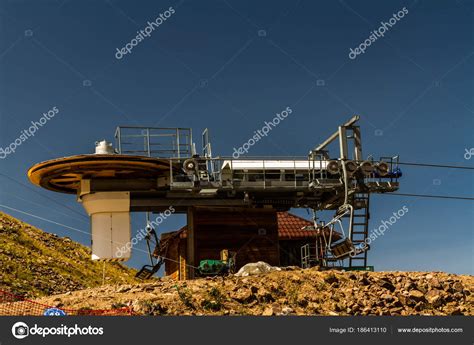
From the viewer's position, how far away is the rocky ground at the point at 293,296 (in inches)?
896

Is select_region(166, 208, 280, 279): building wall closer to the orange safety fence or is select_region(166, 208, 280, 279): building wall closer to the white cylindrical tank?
the white cylindrical tank

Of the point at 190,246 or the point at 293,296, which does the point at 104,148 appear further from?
the point at 293,296

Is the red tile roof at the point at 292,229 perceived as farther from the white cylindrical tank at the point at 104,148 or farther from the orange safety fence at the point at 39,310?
the orange safety fence at the point at 39,310

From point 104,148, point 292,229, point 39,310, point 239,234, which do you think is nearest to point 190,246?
point 239,234

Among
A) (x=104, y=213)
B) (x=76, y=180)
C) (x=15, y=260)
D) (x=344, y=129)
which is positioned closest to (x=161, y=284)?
(x=104, y=213)

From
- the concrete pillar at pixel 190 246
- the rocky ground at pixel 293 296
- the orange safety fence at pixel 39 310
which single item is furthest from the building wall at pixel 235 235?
the orange safety fence at pixel 39 310

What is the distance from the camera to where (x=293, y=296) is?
80.2ft

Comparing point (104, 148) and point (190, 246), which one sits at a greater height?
point (104, 148)

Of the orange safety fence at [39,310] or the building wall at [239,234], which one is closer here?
the orange safety fence at [39,310]

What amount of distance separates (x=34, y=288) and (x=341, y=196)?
58.2ft

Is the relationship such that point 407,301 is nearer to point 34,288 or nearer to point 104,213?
point 104,213

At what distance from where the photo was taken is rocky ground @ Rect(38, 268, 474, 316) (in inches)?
896

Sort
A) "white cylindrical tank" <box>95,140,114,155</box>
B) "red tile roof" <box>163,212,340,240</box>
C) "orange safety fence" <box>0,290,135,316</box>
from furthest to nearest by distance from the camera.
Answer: "red tile roof" <box>163,212,340,240</box>
"white cylindrical tank" <box>95,140,114,155</box>
"orange safety fence" <box>0,290,135,316</box>

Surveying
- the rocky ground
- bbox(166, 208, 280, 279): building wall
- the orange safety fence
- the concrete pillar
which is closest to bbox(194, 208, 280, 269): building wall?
bbox(166, 208, 280, 279): building wall
